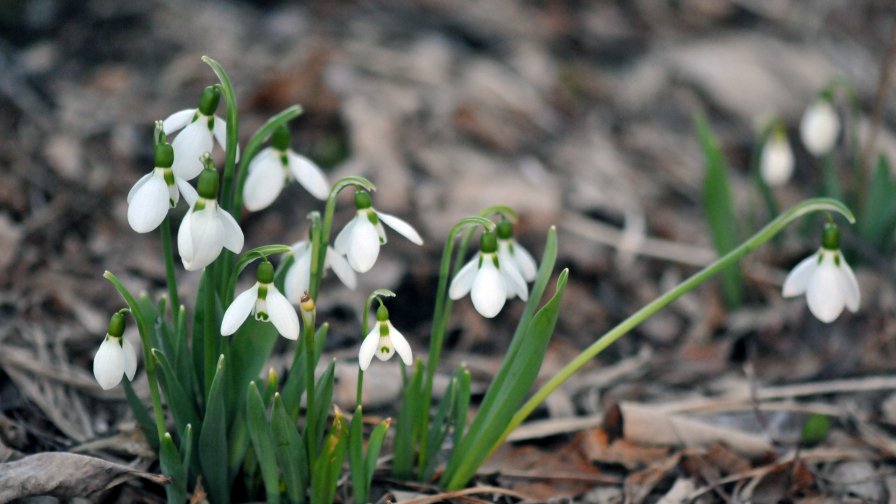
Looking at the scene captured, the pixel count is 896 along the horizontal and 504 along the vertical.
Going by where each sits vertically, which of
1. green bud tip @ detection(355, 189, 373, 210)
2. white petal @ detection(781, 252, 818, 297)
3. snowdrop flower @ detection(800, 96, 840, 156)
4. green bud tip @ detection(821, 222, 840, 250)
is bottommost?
green bud tip @ detection(355, 189, 373, 210)

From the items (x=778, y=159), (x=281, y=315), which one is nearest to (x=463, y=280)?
(x=281, y=315)

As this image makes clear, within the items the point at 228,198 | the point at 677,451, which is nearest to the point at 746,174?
the point at 677,451

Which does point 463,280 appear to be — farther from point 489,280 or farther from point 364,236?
point 364,236

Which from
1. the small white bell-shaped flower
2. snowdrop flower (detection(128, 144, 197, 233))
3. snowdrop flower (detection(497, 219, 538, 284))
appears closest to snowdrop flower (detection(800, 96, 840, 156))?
the small white bell-shaped flower

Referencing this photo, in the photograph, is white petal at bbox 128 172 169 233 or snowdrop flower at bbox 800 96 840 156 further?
snowdrop flower at bbox 800 96 840 156

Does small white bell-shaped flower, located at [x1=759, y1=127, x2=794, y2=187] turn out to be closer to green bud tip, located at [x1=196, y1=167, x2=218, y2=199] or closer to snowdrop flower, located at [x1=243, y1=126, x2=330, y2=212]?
snowdrop flower, located at [x1=243, y1=126, x2=330, y2=212]

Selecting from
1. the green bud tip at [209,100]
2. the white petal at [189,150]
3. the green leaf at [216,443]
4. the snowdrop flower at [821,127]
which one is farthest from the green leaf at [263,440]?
the snowdrop flower at [821,127]

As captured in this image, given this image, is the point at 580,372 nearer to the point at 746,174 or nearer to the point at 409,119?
the point at 409,119
